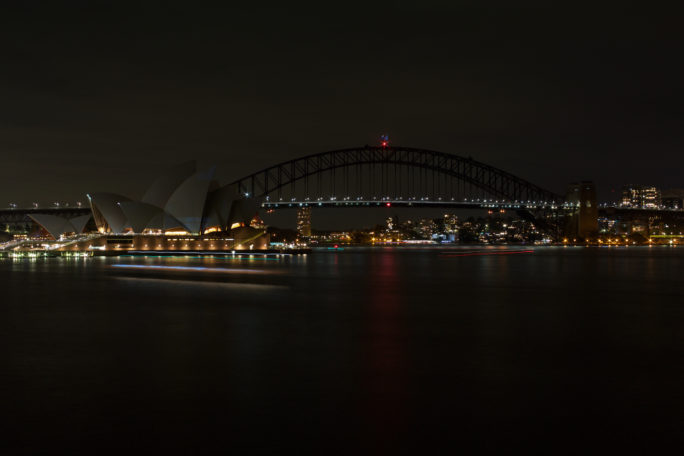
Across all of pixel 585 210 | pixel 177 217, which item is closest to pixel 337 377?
pixel 177 217

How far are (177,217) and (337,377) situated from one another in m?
61.9

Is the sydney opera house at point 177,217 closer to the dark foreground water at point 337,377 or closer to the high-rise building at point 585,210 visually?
the dark foreground water at point 337,377

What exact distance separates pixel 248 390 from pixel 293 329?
5.70 m

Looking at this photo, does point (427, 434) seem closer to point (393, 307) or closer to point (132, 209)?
point (393, 307)

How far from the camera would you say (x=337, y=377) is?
9.05 m

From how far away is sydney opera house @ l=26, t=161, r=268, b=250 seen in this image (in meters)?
67.5

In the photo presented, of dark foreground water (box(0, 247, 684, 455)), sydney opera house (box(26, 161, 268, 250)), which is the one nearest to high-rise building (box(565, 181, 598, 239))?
sydney opera house (box(26, 161, 268, 250))

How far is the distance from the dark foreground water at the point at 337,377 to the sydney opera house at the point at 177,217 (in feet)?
163

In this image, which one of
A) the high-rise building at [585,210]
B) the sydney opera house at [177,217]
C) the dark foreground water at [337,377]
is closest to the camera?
the dark foreground water at [337,377]

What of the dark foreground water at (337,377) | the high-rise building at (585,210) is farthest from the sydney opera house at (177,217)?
the high-rise building at (585,210)

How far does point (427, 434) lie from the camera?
6445 mm

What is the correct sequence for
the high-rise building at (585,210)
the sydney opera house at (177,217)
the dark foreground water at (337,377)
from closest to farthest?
the dark foreground water at (337,377)
the sydney opera house at (177,217)
the high-rise building at (585,210)

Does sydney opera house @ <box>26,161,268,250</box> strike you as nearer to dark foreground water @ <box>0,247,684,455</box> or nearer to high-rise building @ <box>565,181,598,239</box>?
dark foreground water @ <box>0,247,684,455</box>

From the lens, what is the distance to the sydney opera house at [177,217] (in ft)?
221
